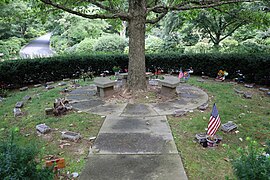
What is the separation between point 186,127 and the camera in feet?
15.5

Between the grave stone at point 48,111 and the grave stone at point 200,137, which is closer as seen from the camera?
the grave stone at point 200,137

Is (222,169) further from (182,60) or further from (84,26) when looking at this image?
(84,26)

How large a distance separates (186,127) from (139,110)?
1.43m

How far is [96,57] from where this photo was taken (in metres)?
9.92

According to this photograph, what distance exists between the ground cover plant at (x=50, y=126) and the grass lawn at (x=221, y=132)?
174cm

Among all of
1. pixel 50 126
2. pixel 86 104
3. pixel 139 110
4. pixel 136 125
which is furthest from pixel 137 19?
pixel 50 126

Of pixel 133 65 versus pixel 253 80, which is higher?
pixel 133 65

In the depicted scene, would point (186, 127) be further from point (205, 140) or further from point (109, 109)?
point (109, 109)

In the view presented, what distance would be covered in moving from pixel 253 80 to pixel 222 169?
22.2ft

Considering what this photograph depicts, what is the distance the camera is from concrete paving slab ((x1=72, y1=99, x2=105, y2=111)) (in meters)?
5.91

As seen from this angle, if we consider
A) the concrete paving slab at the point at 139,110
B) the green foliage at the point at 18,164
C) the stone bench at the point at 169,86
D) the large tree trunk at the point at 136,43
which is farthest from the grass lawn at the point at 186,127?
the large tree trunk at the point at 136,43

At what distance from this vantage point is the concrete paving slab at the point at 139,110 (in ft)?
17.8

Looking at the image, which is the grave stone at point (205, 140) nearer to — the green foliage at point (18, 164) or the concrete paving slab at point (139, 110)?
the concrete paving slab at point (139, 110)

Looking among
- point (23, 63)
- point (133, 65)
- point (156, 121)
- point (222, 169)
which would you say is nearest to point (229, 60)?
point (133, 65)
